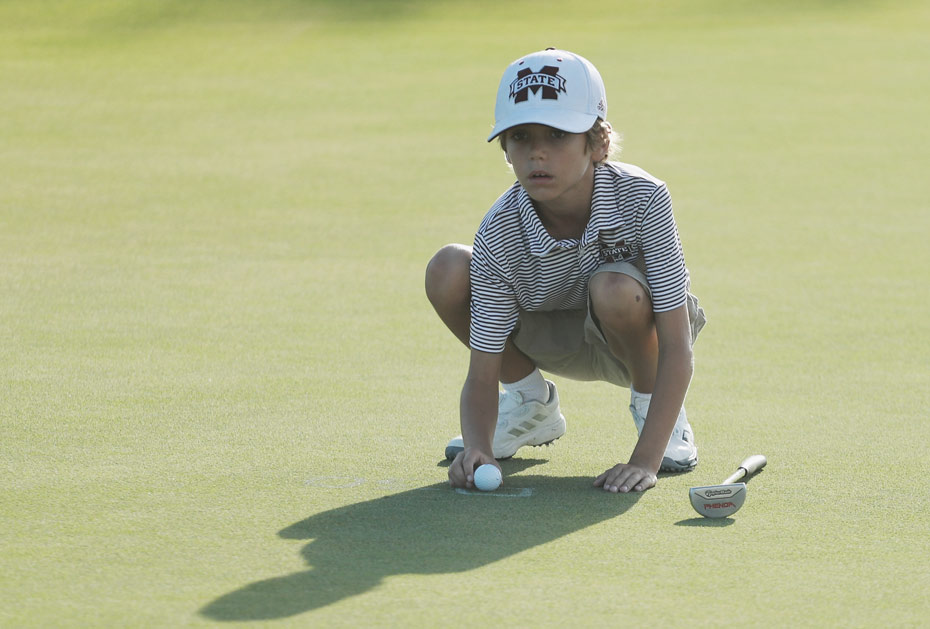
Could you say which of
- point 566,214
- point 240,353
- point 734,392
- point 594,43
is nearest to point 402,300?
point 240,353

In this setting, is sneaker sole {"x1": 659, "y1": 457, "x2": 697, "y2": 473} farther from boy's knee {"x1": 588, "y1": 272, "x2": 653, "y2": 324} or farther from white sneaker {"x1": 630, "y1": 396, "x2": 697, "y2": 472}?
boy's knee {"x1": 588, "y1": 272, "x2": 653, "y2": 324}

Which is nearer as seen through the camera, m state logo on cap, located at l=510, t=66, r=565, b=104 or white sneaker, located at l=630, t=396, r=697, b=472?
m state logo on cap, located at l=510, t=66, r=565, b=104

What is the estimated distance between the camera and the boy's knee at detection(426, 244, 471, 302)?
355 centimetres

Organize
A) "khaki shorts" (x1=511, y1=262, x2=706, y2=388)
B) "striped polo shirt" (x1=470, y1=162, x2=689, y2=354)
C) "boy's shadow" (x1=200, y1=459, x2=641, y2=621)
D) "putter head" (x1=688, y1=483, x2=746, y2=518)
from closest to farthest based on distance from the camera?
1. "boy's shadow" (x1=200, y1=459, x2=641, y2=621)
2. "putter head" (x1=688, y1=483, x2=746, y2=518)
3. "striped polo shirt" (x1=470, y1=162, x2=689, y2=354)
4. "khaki shorts" (x1=511, y1=262, x2=706, y2=388)

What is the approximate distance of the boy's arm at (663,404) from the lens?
3.28m

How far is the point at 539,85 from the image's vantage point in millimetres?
3164

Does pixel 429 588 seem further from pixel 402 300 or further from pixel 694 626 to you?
pixel 402 300

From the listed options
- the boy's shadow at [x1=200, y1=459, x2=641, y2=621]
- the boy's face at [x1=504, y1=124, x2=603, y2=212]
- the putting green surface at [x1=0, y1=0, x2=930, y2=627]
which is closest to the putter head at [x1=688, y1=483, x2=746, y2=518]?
the putting green surface at [x1=0, y1=0, x2=930, y2=627]

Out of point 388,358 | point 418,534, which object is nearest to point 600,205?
point 418,534

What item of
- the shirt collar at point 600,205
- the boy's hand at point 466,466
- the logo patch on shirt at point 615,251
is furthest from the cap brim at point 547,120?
the boy's hand at point 466,466

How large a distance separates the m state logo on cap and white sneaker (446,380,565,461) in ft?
3.15

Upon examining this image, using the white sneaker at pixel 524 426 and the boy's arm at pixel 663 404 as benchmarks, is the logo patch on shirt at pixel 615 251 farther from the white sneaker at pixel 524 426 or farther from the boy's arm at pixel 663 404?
the white sneaker at pixel 524 426

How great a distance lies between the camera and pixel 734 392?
14.7ft

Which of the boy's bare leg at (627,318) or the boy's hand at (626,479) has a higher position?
the boy's bare leg at (627,318)
